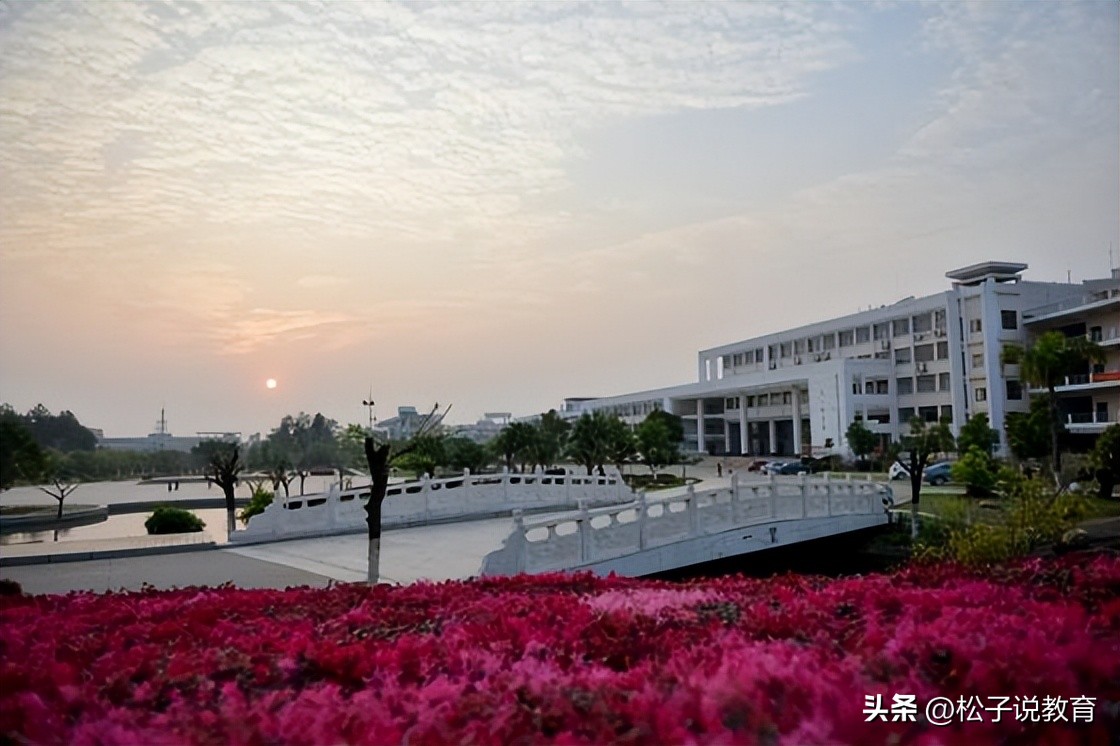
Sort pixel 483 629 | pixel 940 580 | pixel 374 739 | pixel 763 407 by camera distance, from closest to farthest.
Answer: pixel 374 739
pixel 483 629
pixel 940 580
pixel 763 407

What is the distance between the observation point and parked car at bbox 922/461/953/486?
2491 centimetres

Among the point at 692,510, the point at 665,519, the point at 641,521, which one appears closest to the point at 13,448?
the point at 641,521

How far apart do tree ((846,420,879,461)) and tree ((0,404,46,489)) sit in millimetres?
32518

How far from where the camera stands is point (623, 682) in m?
2.71

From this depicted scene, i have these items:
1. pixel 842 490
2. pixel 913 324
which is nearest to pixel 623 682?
pixel 842 490

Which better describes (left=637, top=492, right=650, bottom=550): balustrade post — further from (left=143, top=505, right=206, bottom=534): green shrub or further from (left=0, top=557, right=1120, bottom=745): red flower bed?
(left=143, top=505, right=206, bottom=534): green shrub

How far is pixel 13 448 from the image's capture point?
18.3 feet

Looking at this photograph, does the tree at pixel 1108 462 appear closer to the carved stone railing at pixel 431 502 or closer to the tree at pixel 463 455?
the carved stone railing at pixel 431 502

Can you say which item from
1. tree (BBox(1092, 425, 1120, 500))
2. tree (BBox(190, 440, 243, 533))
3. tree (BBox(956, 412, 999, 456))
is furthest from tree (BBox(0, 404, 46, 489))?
tree (BBox(956, 412, 999, 456))

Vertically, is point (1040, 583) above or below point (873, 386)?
below

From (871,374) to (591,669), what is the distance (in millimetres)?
38364

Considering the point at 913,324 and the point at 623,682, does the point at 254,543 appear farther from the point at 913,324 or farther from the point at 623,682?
the point at 913,324

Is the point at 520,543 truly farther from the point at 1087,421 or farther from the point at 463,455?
the point at 463,455

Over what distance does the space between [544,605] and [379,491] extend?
14.6ft
